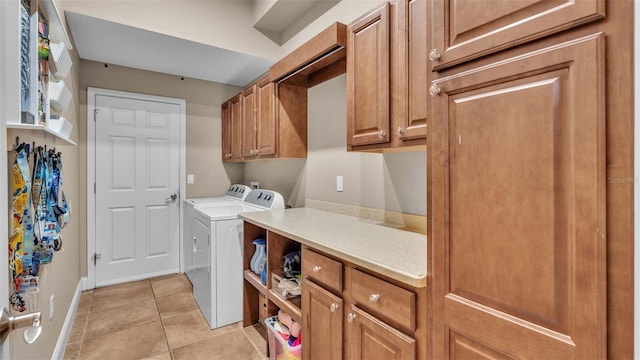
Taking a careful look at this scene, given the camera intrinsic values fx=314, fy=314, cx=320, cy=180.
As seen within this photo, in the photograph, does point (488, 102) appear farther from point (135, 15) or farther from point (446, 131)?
point (135, 15)

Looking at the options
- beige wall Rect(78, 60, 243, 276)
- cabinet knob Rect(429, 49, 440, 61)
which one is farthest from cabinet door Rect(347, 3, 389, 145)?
beige wall Rect(78, 60, 243, 276)

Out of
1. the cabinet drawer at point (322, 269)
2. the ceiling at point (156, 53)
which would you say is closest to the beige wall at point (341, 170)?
the cabinet drawer at point (322, 269)

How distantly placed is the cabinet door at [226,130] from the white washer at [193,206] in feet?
1.34

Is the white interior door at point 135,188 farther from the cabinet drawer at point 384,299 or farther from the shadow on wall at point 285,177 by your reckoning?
the cabinet drawer at point 384,299

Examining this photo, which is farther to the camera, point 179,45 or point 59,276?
point 179,45

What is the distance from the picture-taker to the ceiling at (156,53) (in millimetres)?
2469

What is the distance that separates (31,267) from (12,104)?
0.75 metres

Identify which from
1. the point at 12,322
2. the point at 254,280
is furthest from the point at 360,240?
the point at 12,322

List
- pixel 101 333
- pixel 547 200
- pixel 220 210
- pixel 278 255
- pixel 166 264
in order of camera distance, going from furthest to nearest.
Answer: pixel 166 264
pixel 220 210
pixel 101 333
pixel 278 255
pixel 547 200

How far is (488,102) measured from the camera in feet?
2.65

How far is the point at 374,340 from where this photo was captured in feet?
3.97

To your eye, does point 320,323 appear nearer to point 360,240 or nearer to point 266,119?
point 360,240

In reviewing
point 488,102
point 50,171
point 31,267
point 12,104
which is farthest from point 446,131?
point 50,171

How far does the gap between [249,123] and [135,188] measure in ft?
4.98
